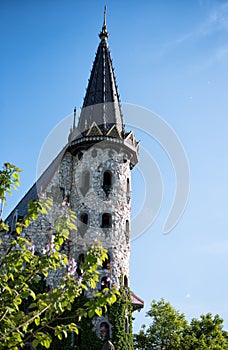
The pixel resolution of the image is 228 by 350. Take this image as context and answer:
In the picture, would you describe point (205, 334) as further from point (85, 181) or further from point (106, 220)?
point (85, 181)

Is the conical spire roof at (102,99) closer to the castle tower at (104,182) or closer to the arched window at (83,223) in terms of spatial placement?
the castle tower at (104,182)

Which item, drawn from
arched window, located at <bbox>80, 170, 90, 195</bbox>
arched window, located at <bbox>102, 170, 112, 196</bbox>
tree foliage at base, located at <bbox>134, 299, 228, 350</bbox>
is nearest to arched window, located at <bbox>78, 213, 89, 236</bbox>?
arched window, located at <bbox>80, 170, 90, 195</bbox>

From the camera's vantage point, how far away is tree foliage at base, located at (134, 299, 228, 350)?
104ft

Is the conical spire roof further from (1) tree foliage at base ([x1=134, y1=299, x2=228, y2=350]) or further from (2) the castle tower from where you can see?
(1) tree foliage at base ([x1=134, y1=299, x2=228, y2=350])

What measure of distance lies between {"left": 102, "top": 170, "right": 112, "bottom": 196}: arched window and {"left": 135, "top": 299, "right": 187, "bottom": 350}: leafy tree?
10.3m

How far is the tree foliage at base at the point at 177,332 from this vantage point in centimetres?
3170

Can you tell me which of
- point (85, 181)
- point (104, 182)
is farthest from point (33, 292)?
point (85, 181)

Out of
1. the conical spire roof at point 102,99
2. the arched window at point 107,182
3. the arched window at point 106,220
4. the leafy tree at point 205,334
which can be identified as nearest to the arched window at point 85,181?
the arched window at point 107,182

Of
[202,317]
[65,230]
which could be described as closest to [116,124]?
[202,317]

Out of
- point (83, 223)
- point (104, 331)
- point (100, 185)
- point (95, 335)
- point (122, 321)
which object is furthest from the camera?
point (100, 185)

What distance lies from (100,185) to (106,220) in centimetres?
223

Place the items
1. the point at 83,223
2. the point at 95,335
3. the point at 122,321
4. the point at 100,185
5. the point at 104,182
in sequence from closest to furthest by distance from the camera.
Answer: the point at 95,335 → the point at 122,321 → the point at 83,223 → the point at 100,185 → the point at 104,182

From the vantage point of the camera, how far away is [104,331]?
25.7 m

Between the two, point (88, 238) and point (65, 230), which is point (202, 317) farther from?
point (65, 230)
